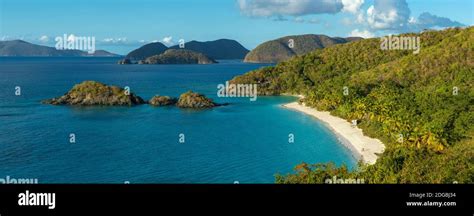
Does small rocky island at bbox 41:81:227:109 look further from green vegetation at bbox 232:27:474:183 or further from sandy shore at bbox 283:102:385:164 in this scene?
sandy shore at bbox 283:102:385:164

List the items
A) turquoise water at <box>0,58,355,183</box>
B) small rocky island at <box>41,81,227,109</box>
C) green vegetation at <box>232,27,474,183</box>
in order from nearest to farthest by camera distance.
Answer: green vegetation at <box>232,27,474,183</box>, turquoise water at <box>0,58,355,183</box>, small rocky island at <box>41,81,227,109</box>

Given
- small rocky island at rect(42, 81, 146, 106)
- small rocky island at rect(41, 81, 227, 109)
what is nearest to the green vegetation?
small rocky island at rect(41, 81, 227, 109)

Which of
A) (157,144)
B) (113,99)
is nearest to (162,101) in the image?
(113,99)

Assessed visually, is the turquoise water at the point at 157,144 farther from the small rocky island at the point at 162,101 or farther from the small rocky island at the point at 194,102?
the small rocky island at the point at 194,102

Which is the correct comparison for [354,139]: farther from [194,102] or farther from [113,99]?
[113,99]
